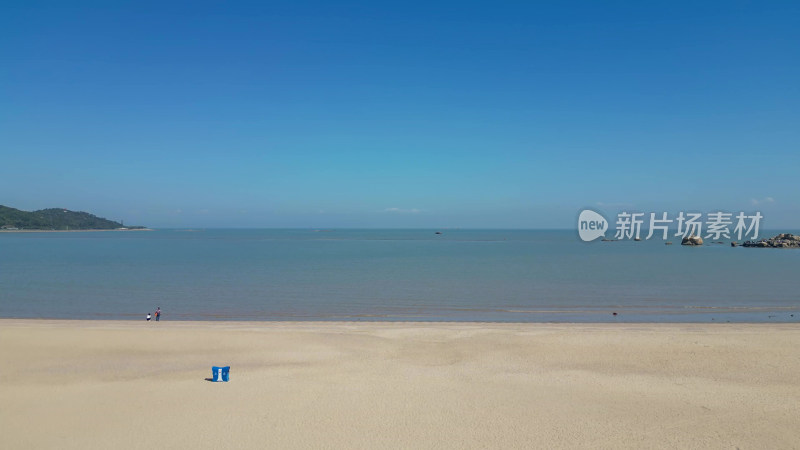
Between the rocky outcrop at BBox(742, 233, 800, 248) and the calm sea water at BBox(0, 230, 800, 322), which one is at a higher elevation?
the rocky outcrop at BBox(742, 233, 800, 248)

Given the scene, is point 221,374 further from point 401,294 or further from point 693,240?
point 693,240

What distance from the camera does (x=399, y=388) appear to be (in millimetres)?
11070

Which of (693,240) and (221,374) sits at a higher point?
(693,240)

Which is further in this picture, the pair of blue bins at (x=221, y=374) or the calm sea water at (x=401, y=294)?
the calm sea water at (x=401, y=294)

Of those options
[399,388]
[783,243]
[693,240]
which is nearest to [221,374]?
[399,388]

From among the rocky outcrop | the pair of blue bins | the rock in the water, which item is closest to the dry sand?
the pair of blue bins

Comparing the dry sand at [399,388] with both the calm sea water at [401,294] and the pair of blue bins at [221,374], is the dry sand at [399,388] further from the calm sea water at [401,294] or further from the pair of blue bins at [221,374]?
the calm sea water at [401,294]

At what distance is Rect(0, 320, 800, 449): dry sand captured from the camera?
8.59 meters

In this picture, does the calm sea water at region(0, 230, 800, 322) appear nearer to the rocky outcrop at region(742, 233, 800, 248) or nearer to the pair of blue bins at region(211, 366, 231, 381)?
the pair of blue bins at region(211, 366, 231, 381)

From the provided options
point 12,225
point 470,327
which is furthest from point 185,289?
point 12,225

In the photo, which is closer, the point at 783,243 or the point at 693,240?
the point at 783,243

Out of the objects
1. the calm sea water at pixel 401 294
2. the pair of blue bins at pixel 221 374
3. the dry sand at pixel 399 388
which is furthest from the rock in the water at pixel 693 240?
the pair of blue bins at pixel 221 374

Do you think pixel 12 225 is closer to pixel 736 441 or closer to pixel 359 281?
pixel 359 281

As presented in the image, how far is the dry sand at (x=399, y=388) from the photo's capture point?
28.2ft
